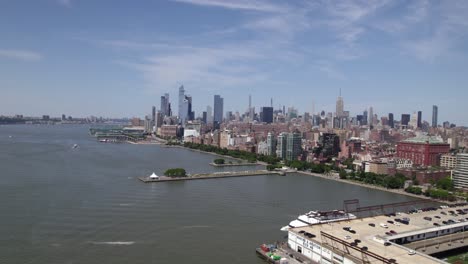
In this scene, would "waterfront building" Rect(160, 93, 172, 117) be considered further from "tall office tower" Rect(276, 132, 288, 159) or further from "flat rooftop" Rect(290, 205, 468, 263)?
"flat rooftop" Rect(290, 205, 468, 263)

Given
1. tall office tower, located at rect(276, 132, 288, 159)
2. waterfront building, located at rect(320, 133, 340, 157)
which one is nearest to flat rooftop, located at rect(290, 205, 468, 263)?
tall office tower, located at rect(276, 132, 288, 159)

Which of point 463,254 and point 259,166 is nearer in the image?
point 463,254

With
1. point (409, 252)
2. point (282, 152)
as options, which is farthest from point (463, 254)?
point (282, 152)

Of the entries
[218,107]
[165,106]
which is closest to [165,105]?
[165,106]

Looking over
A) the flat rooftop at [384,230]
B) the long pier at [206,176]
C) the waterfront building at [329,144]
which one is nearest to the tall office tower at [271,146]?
the waterfront building at [329,144]

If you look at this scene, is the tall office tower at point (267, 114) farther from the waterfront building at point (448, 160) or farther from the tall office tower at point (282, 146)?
the waterfront building at point (448, 160)

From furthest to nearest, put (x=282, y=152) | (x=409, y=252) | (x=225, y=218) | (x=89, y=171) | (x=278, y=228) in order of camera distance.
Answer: (x=282, y=152), (x=89, y=171), (x=225, y=218), (x=278, y=228), (x=409, y=252)

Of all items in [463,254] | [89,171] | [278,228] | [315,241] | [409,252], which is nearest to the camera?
[409,252]

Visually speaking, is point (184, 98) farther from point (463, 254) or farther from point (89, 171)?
point (463, 254)
